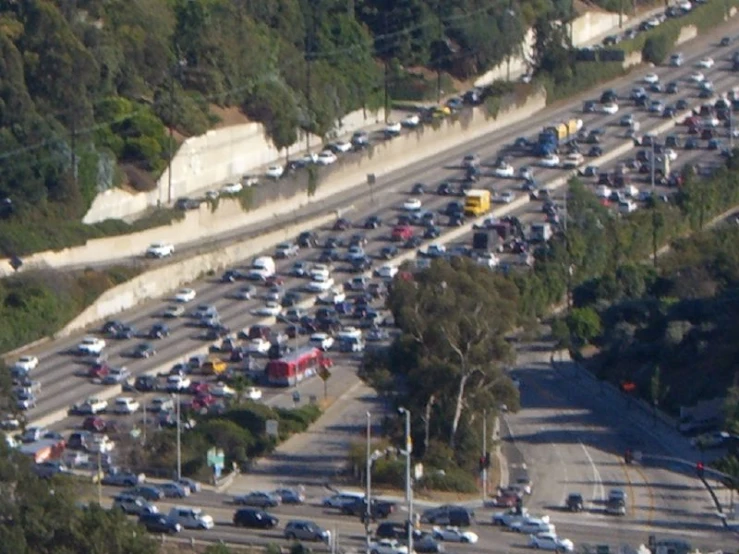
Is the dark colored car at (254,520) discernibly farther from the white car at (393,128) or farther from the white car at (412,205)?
the white car at (393,128)

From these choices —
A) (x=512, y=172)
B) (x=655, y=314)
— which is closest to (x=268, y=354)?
(x=655, y=314)

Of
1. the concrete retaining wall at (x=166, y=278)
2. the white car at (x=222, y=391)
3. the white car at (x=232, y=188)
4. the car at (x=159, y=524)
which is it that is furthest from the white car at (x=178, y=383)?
the white car at (x=232, y=188)

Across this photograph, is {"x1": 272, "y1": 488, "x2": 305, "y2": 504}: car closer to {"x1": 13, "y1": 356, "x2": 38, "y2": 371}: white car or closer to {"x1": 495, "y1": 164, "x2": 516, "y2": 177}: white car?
{"x1": 13, "y1": 356, "x2": 38, "y2": 371}: white car

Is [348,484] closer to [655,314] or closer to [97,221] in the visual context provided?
[655,314]

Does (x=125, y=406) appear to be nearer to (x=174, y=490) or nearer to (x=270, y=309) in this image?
(x=174, y=490)

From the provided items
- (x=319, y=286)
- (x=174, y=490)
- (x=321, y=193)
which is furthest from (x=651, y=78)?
(x=174, y=490)

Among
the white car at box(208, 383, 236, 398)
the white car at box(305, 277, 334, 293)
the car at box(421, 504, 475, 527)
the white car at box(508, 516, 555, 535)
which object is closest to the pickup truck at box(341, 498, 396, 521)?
the car at box(421, 504, 475, 527)
